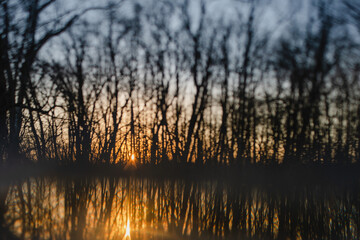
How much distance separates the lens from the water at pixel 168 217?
2311 millimetres

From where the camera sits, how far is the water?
231cm

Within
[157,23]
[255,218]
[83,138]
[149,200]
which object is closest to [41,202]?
[149,200]

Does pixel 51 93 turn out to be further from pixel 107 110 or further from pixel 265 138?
pixel 265 138

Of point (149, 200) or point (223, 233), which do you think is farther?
point (149, 200)

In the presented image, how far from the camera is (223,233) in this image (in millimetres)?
2451

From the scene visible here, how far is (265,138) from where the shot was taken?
27.0ft

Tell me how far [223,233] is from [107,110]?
5947 mm

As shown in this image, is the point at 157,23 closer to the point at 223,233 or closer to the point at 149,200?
the point at 149,200

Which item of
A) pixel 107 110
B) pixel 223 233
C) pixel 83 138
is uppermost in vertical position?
pixel 107 110

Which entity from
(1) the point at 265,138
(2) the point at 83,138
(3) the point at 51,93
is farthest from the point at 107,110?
(1) the point at 265,138

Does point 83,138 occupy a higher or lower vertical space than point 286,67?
lower

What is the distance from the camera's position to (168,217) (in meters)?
2.81

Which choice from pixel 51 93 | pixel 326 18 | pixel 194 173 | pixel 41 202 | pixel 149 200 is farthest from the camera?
pixel 194 173

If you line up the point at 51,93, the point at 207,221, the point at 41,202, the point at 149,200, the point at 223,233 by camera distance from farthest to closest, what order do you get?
the point at 51,93 → the point at 149,200 → the point at 41,202 → the point at 207,221 → the point at 223,233
